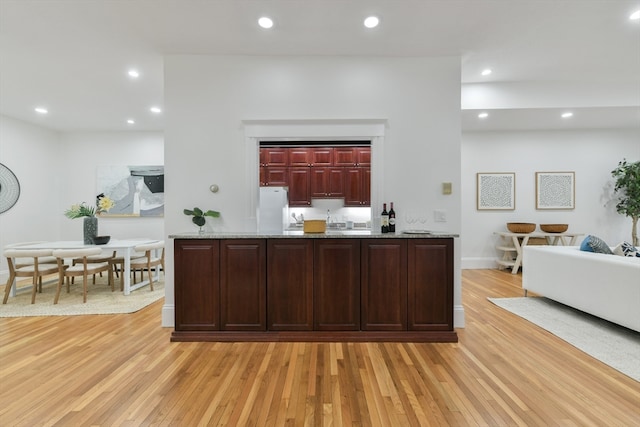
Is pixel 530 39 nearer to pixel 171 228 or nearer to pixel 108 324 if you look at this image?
pixel 171 228

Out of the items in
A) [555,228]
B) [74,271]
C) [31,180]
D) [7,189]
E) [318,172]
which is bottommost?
[74,271]

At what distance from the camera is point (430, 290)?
2863mm

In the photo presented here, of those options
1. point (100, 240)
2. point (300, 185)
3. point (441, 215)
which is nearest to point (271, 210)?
point (441, 215)

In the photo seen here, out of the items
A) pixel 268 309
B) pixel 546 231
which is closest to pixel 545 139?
pixel 546 231

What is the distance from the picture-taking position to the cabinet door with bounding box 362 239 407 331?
2857 mm

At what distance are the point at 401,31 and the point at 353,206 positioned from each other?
347cm

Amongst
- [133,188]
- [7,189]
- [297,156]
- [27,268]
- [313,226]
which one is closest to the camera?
[313,226]

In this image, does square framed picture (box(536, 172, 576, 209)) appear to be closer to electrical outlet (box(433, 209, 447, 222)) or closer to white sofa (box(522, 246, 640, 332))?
white sofa (box(522, 246, 640, 332))

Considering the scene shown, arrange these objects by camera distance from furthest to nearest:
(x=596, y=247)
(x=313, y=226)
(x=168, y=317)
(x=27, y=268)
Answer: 1. (x=27, y=268)
2. (x=596, y=247)
3. (x=168, y=317)
4. (x=313, y=226)

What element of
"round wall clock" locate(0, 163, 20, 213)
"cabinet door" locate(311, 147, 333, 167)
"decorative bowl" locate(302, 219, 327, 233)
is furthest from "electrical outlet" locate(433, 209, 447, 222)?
"round wall clock" locate(0, 163, 20, 213)

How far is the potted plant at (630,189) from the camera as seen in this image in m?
5.54

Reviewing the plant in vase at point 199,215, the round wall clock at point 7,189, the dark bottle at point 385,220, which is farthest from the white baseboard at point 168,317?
the round wall clock at point 7,189

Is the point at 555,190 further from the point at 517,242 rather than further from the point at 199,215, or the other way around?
the point at 199,215

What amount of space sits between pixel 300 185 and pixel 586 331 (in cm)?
460
